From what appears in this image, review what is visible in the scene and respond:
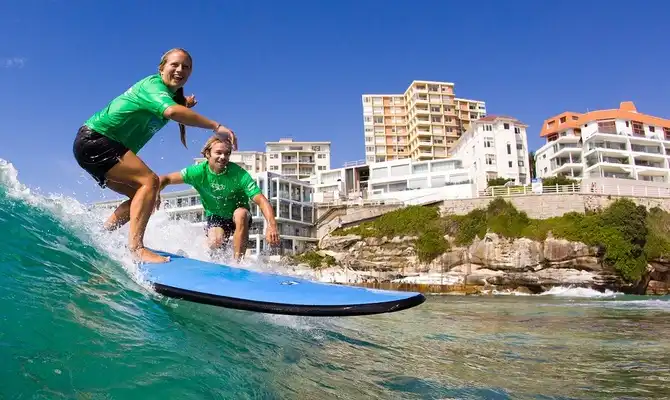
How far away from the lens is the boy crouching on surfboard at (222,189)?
5.69 metres

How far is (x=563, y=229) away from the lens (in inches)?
1341

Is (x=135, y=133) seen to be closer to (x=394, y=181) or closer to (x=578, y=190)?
(x=578, y=190)

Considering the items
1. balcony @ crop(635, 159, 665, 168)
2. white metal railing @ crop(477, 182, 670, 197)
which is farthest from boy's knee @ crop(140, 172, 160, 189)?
balcony @ crop(635, 159, 665, 168)

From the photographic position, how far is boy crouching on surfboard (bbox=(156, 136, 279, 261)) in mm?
5688

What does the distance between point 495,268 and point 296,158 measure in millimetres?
48968

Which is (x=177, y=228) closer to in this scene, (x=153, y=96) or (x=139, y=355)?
(x=153, y=96)

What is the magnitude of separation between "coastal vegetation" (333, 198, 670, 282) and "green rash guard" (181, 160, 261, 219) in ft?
107

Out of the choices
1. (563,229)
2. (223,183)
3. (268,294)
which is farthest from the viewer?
(563,229)

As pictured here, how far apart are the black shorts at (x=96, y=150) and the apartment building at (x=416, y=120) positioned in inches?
2938

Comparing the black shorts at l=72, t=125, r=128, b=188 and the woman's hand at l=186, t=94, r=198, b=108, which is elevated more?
the woman's hand at l=186, t=94, r=198, b=108

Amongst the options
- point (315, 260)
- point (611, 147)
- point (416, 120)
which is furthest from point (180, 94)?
point (416, 120)

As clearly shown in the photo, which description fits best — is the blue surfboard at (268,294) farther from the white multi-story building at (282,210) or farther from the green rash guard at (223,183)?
the white multi-story building at (282,210)

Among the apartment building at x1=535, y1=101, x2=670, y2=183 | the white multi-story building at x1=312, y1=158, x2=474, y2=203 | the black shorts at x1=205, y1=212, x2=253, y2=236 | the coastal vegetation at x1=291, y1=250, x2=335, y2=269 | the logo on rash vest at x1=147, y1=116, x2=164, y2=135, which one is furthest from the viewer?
the white multi-story building at x1=312, y1=158, x2=474, y2=203

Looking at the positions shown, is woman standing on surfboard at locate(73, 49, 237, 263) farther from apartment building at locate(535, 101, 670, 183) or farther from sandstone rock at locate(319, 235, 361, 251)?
apartment building at locate(535, 101, 670, 183)
